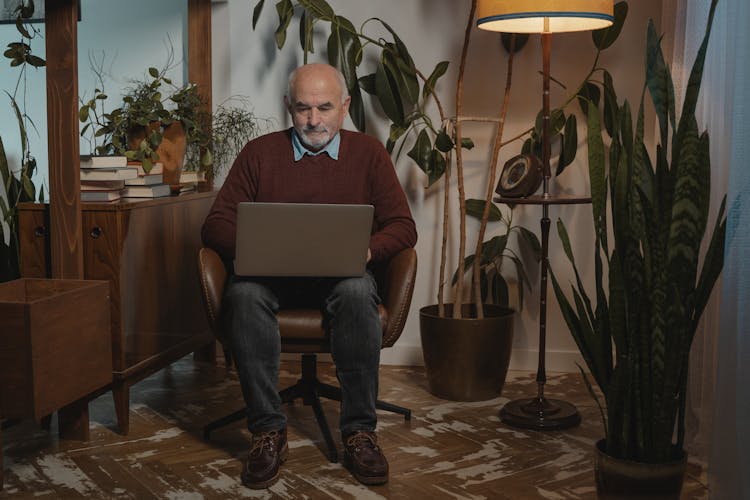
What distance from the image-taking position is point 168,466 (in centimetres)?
250

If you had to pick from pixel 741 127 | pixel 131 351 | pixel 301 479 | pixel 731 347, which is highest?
pixel 741 127

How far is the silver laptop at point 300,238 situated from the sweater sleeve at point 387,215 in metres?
0.28

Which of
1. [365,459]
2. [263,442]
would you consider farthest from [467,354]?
[263,442]

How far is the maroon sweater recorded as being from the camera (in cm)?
279

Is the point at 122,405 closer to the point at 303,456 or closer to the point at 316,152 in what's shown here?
the point at 303,456

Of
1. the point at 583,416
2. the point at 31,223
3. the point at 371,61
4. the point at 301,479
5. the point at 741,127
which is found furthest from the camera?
the point at 371,61

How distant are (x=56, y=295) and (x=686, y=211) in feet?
5.34

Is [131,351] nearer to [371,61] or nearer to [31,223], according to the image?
[31,223]

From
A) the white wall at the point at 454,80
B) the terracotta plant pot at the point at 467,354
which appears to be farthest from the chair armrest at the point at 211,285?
the white wall at the point at 454,80

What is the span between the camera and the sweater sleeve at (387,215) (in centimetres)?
268

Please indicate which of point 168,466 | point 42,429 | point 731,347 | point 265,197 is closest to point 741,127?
point 731,347

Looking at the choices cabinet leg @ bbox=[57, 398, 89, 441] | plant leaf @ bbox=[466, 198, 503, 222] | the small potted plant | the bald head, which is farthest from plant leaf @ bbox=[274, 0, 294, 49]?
cabinet leg @ bbox=[57, 398, 89, 441]

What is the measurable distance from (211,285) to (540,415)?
113 centimetres

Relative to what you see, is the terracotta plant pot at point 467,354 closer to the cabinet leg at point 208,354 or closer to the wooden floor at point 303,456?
the wooden floor at point 303,456
